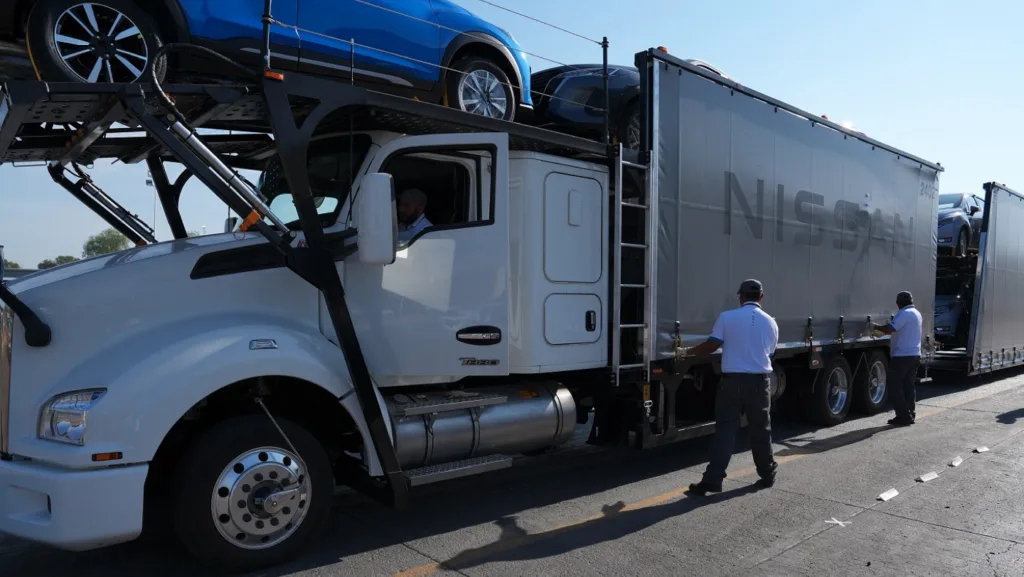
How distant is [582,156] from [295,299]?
264cm

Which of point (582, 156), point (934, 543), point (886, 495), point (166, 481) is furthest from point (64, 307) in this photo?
point (886, 495)

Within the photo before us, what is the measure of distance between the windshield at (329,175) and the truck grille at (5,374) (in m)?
1.64

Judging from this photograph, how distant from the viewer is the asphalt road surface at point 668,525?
14.2 ft

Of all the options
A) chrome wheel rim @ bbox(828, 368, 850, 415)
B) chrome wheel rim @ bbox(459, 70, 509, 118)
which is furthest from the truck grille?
chrome wheel rim @ bbox(828, 368, 850, 415)

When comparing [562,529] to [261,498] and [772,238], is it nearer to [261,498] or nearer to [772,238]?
[261,498]

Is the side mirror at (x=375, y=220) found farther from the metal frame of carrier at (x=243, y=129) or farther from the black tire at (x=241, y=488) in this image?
the black tire at (x=241, y=488)

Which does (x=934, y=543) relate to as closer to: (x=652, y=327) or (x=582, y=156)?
(x=652, y=327)

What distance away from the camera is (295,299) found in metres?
4.51

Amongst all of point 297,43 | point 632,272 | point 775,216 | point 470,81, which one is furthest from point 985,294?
point 297,43

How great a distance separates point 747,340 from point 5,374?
4.89 m

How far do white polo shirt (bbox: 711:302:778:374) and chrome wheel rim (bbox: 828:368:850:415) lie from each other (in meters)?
3.40

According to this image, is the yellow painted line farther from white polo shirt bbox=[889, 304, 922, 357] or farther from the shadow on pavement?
white polo shirt bbox=[889, 304, 922, 357]

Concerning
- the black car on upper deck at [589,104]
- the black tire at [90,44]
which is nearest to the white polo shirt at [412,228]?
the black tire at [90,44]

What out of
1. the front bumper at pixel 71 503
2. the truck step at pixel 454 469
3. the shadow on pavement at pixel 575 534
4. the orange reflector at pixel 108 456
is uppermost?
the orange reflector at pixel 108 456
